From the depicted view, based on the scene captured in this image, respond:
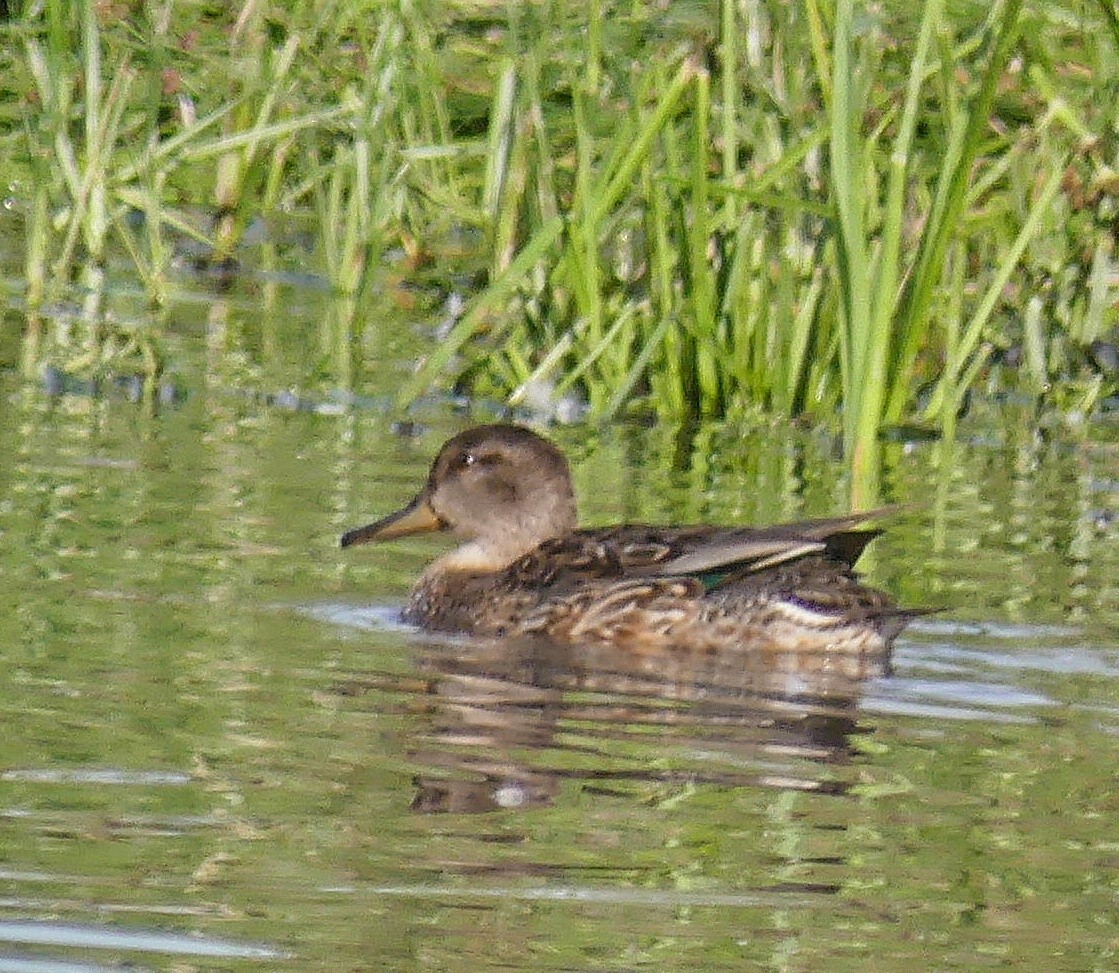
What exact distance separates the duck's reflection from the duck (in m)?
0.07

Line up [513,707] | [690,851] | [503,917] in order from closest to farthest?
1. [503,917]
2. [690,851]
3. [513,707]

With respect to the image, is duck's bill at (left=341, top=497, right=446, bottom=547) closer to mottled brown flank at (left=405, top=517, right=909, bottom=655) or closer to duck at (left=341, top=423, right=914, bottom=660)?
duck at (left=341, top=423, right=914, bottom=660)

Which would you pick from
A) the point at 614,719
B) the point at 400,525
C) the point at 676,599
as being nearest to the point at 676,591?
the point at 676,599

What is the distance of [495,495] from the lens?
7.76 metres

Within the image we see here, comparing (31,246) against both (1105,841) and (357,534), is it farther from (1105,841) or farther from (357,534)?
(1105,841)

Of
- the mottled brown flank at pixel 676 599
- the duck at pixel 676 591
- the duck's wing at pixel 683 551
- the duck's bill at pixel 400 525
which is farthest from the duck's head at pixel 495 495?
the mottled brown flank at pixel 676 599

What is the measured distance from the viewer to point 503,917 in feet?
13.5

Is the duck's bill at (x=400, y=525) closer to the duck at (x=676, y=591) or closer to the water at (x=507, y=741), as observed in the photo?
the duck at (x=676, y=591)

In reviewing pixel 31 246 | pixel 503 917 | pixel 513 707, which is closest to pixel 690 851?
pixel 503 917

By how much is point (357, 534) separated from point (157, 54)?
7.80 ft

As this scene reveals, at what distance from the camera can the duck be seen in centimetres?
667

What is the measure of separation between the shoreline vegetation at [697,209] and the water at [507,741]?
384 mm

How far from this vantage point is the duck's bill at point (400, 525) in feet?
23.9

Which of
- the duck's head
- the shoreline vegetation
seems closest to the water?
the duck's head
